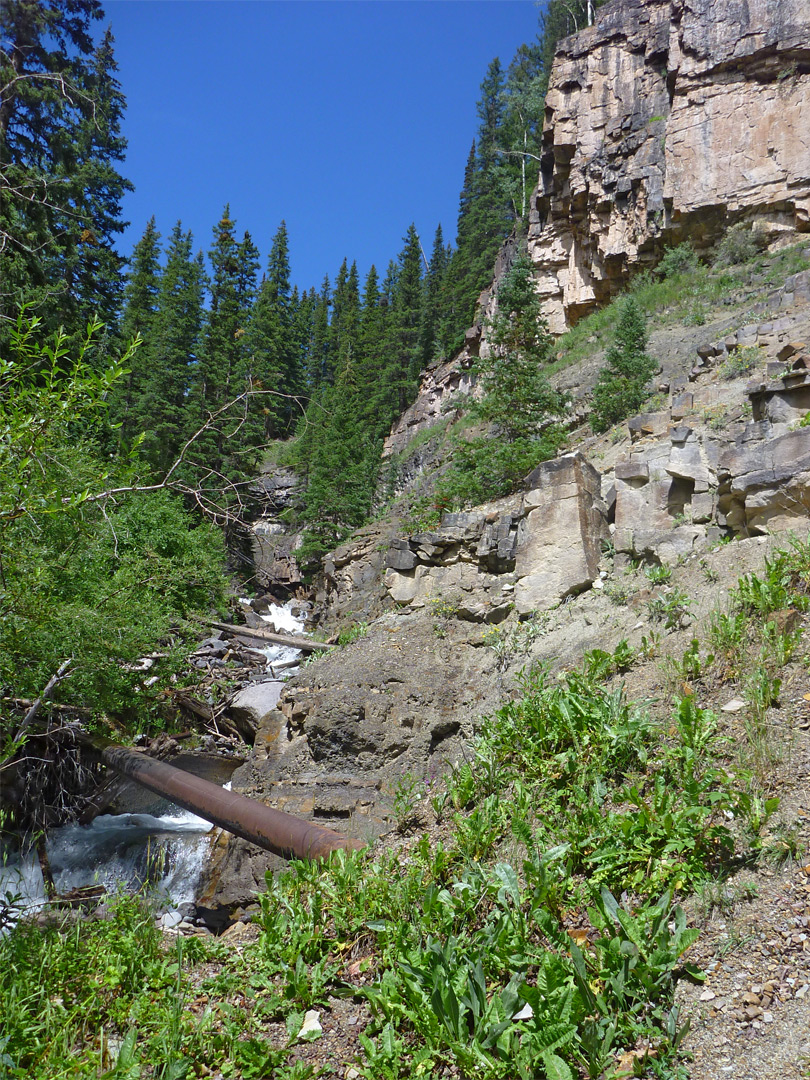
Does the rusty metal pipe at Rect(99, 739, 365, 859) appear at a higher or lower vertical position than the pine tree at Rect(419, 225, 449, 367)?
lower

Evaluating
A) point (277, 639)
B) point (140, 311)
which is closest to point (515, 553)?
point (277, 639)

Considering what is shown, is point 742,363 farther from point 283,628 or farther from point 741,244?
point 283,628

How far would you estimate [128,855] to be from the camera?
8.73m

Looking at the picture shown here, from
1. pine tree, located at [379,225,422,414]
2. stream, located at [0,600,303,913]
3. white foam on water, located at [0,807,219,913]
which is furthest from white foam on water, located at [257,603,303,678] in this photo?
pine tree, located at [379,225,422,414]

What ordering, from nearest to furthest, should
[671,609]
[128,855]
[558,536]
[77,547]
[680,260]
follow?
1. [77,547]
2. [671,609]
3. [128,855]
4. [558,536]
5. [680,260]

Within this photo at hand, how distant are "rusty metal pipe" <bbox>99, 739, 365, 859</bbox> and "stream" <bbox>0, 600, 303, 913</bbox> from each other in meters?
0.75

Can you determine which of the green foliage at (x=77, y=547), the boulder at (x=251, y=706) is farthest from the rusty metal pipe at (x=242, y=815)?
the boulder at (x=251, y=706)

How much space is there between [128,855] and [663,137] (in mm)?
29344

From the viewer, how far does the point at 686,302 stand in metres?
21.8

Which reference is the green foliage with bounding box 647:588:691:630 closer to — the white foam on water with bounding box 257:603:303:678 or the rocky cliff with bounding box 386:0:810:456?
the white foam on water with bounding box 257:603:303:678

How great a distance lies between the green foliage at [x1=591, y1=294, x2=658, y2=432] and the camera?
14.7m

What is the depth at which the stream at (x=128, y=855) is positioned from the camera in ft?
25.5

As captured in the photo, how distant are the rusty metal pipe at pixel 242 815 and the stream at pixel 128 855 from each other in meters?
0.75

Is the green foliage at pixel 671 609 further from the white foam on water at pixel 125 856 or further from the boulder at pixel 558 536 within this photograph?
the white foam on water at pixel 125 856
